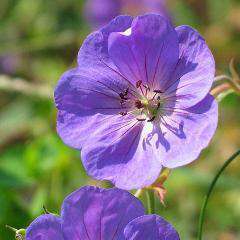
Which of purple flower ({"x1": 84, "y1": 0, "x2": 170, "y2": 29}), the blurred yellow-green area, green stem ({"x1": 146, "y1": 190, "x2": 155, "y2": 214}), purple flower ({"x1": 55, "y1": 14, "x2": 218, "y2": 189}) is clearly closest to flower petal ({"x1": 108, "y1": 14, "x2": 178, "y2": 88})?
purple flower ({"x1": 55, "y1": 14, "x2": 218, "y2": 189})

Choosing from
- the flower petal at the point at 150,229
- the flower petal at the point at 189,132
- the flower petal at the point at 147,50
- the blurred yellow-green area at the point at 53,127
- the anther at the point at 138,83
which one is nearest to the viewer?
the flower petal at the point at 150,229

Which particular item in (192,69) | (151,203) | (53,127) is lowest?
(53,127)

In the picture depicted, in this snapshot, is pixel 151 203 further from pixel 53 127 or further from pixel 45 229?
pixel 53 127

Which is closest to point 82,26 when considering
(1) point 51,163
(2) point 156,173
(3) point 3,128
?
(3) point 3,128

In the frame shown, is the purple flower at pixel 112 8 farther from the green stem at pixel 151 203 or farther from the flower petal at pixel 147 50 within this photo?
the green stem at pixel 151 203

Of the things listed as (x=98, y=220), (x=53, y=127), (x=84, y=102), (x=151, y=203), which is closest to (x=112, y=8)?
(x=53, y=127)

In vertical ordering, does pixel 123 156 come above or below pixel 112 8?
above

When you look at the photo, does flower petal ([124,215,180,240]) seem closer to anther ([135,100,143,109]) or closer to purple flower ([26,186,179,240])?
purple flower ([26,186,179,240])

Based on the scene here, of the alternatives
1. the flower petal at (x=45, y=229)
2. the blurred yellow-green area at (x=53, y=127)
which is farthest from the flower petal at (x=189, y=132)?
the blurred yellow-green area at (x=53, y=127)

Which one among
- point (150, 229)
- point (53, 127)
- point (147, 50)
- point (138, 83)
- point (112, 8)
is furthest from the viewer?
point (112, 8)
